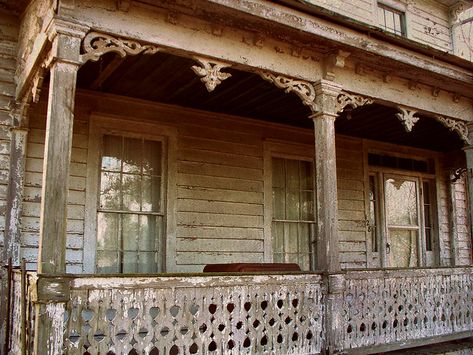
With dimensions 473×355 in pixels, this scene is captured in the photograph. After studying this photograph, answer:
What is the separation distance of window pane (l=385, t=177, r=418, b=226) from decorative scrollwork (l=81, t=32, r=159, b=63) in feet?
22.0

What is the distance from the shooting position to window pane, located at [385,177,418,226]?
9945mm

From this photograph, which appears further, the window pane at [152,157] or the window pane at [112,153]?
the window pane at [152,157]

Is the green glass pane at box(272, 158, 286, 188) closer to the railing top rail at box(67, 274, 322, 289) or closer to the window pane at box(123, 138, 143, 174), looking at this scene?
the window pane at box(123, 138, 143, 174)

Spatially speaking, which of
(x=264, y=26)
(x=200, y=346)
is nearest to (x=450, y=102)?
(x=264, y=26)

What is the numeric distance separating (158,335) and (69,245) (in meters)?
2.39

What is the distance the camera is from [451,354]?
21.3 feet

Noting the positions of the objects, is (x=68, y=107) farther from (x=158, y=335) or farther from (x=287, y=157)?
(x=287, y=157)

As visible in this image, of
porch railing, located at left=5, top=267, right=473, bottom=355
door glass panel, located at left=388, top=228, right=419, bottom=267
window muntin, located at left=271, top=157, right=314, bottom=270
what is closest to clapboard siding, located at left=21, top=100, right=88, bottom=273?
porch railing, located at left=5, top=267, right=473, bottom=355

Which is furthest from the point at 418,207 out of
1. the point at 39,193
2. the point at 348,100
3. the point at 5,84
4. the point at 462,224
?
the point at 5,84

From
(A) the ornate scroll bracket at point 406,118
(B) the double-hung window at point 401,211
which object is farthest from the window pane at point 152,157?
(B) the double-hung window at point 401,211

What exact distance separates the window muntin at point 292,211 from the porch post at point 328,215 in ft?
8.27

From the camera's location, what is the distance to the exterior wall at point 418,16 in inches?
420

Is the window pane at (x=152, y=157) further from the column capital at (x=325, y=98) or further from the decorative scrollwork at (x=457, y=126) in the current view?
the decorative scrollwork at (x=457, y=126)

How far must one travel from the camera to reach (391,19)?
1138 cm
